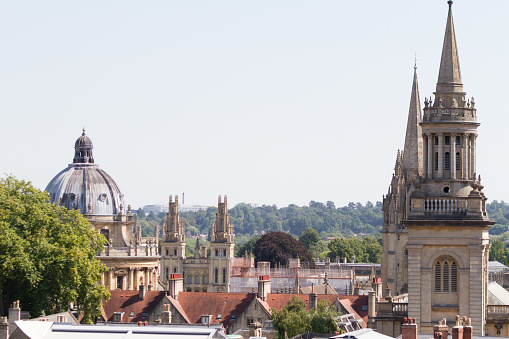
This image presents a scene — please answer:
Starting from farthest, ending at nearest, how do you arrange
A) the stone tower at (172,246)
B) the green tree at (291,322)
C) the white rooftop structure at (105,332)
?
the stone tower at (172,246), the green tree at (291,322), the white rooftop structure at (105,332)

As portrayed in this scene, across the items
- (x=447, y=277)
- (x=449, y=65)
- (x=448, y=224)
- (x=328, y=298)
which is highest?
(x=449, y=65)

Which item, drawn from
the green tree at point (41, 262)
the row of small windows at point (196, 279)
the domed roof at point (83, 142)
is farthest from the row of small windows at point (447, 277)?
the row of small windows at point (196, 279)

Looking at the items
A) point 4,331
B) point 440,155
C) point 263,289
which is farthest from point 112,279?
point 4,331

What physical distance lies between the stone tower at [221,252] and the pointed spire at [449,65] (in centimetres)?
9981

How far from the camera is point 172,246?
17100cm

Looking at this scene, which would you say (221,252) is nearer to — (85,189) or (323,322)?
(85,189)

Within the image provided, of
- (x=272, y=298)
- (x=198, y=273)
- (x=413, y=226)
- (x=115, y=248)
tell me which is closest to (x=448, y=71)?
(x=413, y=226)

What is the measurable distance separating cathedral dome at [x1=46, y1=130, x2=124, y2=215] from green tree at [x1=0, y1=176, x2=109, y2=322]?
49.7 metres

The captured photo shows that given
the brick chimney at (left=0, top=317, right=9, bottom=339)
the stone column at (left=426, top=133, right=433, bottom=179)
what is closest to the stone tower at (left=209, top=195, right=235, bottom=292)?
the stone column at (left=426, top=133, right=433, bottom=179)

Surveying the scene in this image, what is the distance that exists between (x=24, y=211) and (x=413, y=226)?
28.3 metres

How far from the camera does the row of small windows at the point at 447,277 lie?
59.0m

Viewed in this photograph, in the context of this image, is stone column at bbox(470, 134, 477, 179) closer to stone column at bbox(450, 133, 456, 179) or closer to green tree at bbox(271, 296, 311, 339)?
stone column at bbox(450, 133, 456, 179)

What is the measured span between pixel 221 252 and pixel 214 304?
7245 centimetres

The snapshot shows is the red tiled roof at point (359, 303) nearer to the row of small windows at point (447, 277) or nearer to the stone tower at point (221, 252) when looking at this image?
the row of small windows at point (447, 277)
